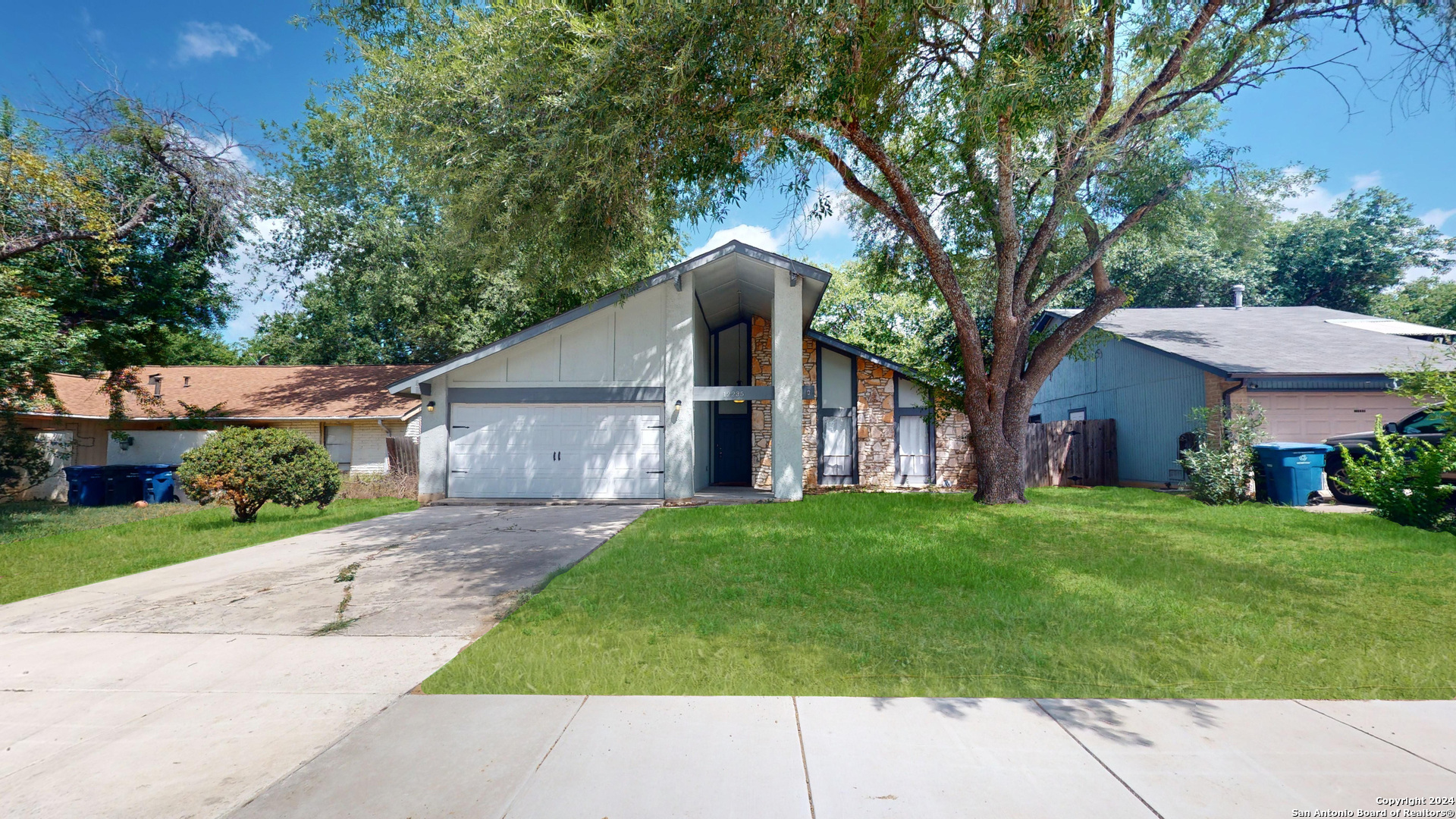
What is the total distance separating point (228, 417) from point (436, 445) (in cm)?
795

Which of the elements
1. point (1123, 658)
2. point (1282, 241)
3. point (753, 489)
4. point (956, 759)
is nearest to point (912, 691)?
point (956, 759)

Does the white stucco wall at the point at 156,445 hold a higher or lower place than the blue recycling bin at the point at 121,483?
higher

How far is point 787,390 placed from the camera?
46.2 ft

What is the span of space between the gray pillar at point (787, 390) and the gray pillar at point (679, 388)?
1.88 metres

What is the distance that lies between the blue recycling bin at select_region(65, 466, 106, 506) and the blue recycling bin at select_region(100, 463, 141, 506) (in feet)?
0.38

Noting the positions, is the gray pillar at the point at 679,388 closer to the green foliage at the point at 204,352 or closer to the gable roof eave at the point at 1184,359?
the gable roof eave at the point at 1184,359

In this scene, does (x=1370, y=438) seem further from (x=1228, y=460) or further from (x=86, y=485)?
(x=86, y=485)

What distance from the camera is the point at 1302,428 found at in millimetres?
13883

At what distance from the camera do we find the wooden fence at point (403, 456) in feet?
57.2

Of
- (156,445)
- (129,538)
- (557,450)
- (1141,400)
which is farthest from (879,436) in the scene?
(156,445)

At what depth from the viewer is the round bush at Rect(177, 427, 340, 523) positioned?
1090 centimetres

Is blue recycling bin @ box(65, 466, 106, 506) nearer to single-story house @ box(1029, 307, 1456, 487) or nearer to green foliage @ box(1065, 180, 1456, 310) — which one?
single-story house @ box(1029, 307, 1456, 487)

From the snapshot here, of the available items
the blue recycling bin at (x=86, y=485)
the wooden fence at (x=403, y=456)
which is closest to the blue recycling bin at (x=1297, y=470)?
the wooden fence at (x=403, y=456)

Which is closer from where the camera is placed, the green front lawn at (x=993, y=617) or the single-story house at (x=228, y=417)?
the green front lawn at (x=993, y=617)
